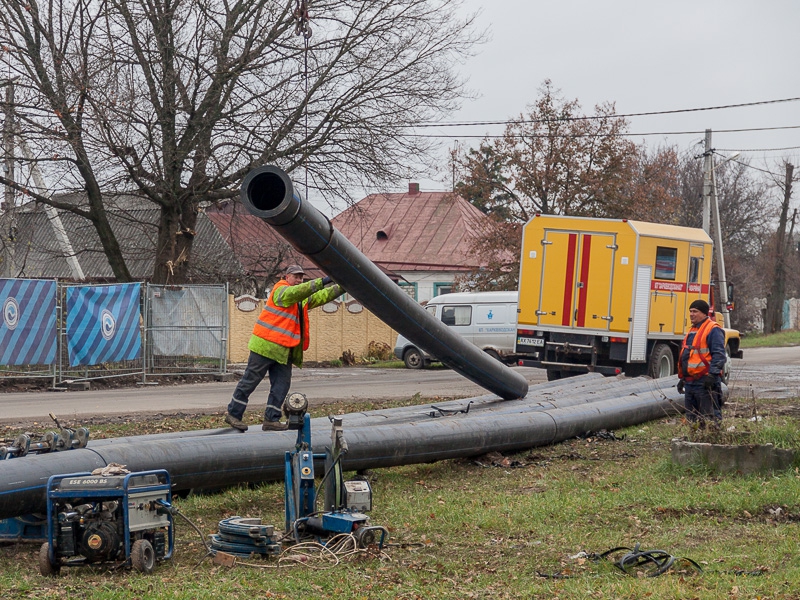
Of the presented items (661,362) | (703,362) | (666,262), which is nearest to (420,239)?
(666,262)

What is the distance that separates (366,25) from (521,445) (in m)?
16.4

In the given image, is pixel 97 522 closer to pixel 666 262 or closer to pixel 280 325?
pixel 280 325

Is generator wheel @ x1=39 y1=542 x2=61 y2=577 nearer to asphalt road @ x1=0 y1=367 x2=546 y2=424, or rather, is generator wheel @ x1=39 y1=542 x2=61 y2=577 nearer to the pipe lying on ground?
the pipe lying on ground

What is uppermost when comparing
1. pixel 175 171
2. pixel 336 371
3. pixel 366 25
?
pixel 366 25

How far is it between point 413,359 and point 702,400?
17581 mm

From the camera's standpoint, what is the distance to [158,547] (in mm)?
6602

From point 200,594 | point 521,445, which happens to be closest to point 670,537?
point 200,594

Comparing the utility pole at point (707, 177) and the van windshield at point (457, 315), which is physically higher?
the utility pole at point (707, 177)

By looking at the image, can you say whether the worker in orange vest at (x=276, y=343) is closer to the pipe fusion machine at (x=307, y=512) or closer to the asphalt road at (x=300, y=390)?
the pipe fusion machine at (x=307, y=512)

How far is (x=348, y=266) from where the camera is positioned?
9320mm

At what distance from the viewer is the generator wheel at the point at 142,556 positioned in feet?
20.4

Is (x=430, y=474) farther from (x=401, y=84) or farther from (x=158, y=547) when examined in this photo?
(x=401, y=84)

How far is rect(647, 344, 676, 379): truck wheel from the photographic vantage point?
825 inches

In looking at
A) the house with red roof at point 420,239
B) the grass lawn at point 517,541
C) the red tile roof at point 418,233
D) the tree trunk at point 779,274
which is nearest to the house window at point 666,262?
the grass lawn at point 517,541
